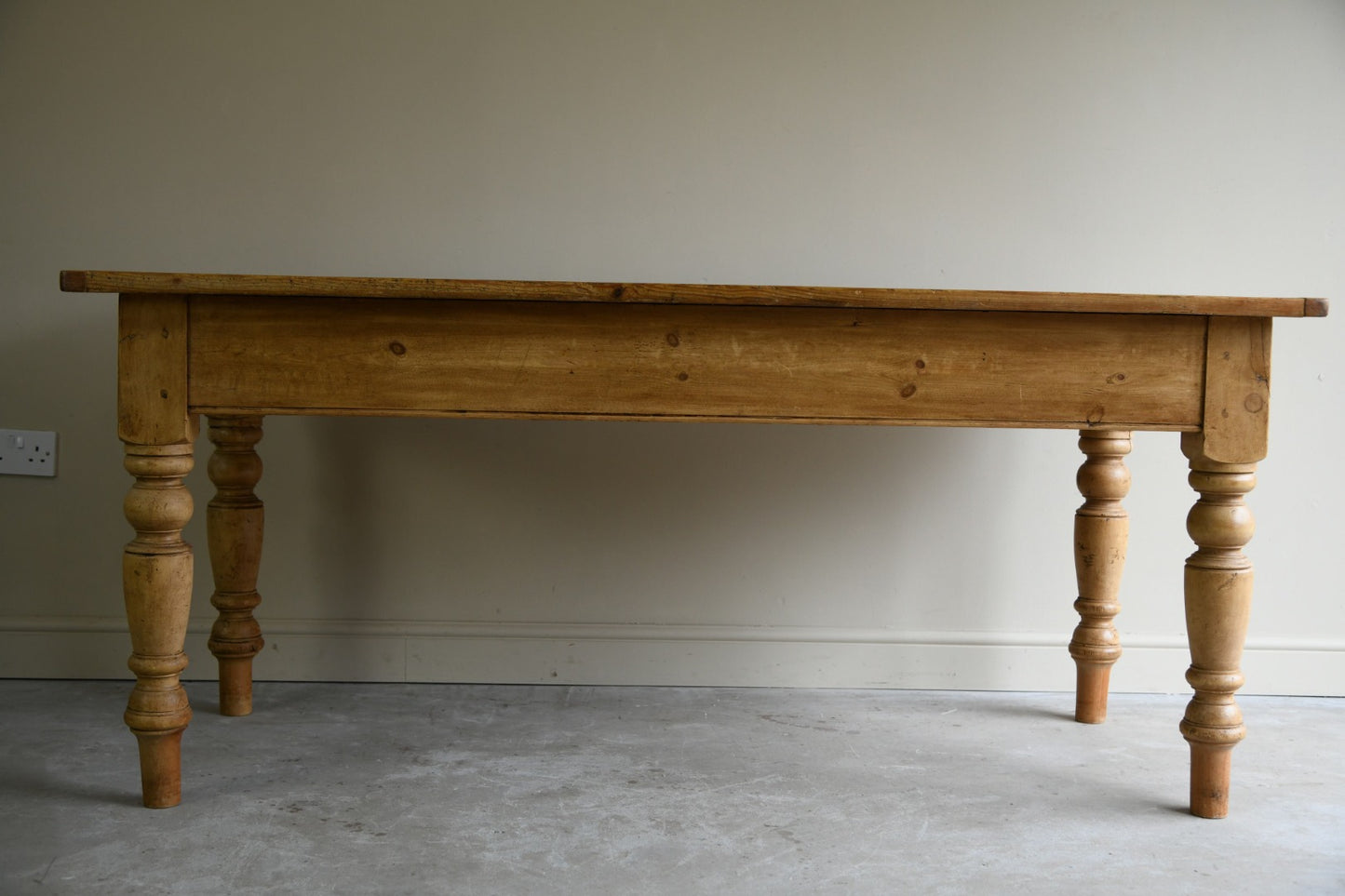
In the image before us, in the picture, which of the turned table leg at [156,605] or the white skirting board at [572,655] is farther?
the white skirting board at [572,655]

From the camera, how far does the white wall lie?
6.52 feet

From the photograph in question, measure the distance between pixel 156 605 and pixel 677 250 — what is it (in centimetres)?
108

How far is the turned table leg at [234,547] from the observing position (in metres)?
1.76

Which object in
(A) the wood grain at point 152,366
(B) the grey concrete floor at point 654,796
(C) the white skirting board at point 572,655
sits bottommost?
(B) the grey concrete floor at point 654,796

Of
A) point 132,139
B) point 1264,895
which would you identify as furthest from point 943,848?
point 132,139

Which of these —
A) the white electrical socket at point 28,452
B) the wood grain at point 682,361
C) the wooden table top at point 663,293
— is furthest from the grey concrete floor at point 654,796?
the wooden table top at point 663,293

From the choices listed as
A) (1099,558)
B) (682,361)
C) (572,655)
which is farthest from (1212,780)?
(572,655)

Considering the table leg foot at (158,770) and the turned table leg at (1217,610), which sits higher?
the turned table leg at (1217,610)

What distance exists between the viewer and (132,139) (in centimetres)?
199

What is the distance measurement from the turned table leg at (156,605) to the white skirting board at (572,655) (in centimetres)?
65

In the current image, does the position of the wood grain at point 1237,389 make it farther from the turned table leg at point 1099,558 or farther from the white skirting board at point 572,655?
the white skirting board at point 572,655

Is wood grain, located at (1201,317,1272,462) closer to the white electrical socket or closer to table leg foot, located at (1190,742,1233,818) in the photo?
table leg foot, located at (1190,742,1233,818)

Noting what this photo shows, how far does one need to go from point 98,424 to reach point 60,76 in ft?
2.08

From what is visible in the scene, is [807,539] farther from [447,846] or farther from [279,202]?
[279,202]
